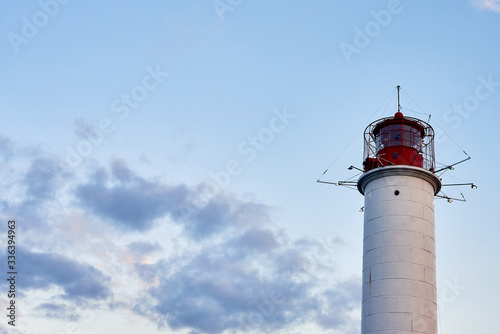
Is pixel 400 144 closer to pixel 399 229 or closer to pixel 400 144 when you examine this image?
pixel 400 144

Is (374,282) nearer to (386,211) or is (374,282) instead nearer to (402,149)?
(386,211)

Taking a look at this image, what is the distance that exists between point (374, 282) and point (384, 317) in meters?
1.80

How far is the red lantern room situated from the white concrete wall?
1029 mm

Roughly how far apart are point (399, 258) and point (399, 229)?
148 cm

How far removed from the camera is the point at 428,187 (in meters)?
31.1

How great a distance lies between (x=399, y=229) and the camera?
29.5m

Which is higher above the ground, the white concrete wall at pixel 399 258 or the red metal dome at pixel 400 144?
the red metal dome at pixel 400 144

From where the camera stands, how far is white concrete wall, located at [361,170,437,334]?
28.2m

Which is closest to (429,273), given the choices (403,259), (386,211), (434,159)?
(403,259)

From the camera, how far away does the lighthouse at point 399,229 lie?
28.3 meters

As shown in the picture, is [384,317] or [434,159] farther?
[434,159]

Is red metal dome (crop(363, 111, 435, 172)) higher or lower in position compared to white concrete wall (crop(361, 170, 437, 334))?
higher

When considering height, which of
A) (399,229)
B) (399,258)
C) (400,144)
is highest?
(400,144)

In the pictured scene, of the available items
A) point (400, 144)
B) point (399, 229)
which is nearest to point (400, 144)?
point (400, 144)
